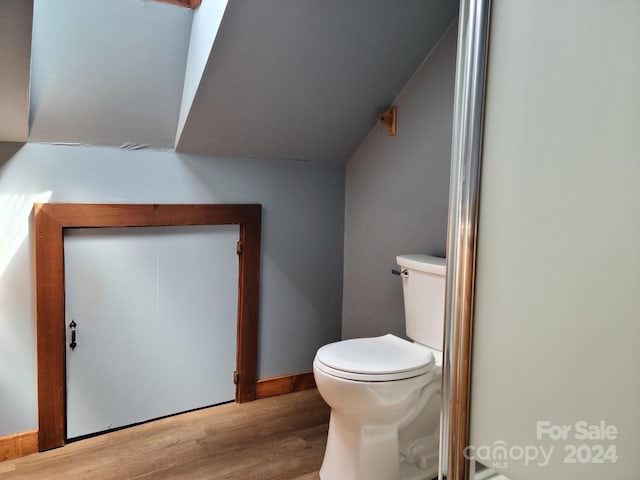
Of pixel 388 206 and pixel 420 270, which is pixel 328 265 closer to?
pixel 388 206

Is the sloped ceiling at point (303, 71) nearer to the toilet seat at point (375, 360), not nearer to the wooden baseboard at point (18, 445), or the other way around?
the toilet seat at point (375, 360)

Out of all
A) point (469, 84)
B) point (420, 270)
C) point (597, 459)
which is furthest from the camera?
point (420, 270)

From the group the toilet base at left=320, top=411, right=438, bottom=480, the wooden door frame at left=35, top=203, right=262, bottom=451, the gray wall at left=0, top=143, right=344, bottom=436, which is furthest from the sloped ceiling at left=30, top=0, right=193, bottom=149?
the toilet base at left=320, top=411, right=438, bottom=480

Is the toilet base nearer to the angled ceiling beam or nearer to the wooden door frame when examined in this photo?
the wooden door frame

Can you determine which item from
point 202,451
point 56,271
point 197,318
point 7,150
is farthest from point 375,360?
point 7,150

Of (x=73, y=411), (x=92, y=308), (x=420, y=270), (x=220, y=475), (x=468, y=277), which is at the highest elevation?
(x=468, y=277)

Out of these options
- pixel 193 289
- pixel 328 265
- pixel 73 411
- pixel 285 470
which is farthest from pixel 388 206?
pixel 73 411

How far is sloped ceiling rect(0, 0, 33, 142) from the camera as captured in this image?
1.44 m

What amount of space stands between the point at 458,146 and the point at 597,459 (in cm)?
48

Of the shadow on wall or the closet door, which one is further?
the closet door

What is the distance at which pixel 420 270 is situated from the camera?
2104 millimetres

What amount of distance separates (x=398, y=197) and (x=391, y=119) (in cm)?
39

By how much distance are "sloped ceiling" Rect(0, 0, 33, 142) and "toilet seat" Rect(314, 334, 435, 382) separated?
141 centimetres

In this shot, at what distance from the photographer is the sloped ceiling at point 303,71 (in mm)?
1923
